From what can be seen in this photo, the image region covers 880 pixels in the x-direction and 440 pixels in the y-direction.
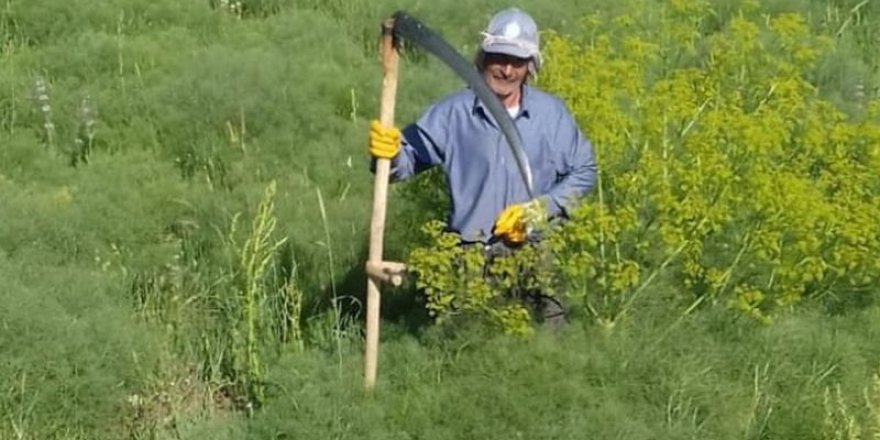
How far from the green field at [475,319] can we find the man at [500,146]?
0.14 meters

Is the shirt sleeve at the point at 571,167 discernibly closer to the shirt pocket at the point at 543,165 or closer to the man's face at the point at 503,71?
the shirt pocket at the point at 543,165

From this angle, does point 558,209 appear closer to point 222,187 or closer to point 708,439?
point 708,439

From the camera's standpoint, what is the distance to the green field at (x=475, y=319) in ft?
15.3

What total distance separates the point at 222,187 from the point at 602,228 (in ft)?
7.14

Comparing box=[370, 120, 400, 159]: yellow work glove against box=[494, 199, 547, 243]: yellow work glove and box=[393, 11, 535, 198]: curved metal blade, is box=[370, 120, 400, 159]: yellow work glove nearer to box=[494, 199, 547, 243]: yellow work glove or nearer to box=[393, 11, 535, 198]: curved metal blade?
box=[393, 11, 535, 198]: curved metal blade

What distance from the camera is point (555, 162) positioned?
4.99 m

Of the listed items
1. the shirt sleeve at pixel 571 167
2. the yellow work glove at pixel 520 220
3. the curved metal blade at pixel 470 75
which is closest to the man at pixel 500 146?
the shirt sleeve at pixel 571 167

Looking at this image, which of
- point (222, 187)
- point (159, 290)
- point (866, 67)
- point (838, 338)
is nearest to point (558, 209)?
point (838, 338)

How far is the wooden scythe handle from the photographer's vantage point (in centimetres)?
463

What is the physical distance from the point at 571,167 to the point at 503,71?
38 cm

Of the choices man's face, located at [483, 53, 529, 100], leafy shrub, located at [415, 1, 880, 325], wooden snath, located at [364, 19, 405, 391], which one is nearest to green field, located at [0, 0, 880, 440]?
leafy shrub, located at [415, 1, 880, 325]

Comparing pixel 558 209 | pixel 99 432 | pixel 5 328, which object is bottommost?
pixel 99 432

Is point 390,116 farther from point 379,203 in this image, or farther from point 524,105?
point 524,105

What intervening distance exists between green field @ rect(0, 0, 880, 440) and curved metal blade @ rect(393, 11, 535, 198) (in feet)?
0.93
